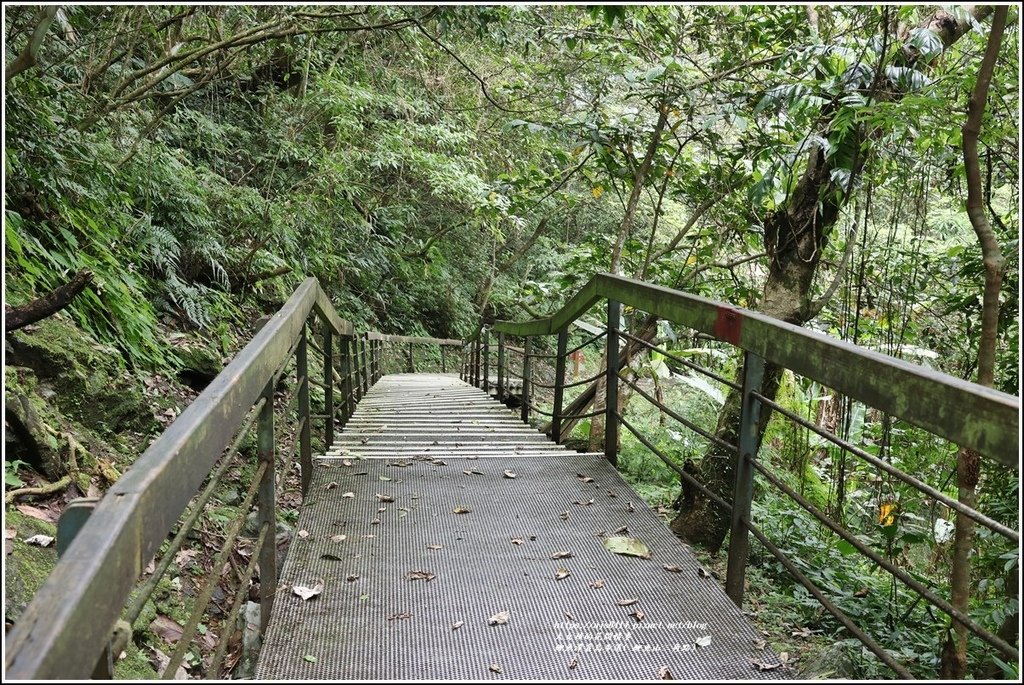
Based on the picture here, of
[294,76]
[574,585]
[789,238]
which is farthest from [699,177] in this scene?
[294,76]

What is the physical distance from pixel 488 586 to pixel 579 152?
4.12 metres

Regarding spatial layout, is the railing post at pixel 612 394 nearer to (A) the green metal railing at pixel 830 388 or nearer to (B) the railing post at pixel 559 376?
(A) the green metal railing at pixel 830 388

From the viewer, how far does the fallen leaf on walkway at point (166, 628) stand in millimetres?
3058

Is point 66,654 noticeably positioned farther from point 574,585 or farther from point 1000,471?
point 1000,471

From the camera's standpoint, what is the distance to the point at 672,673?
2.10 meters

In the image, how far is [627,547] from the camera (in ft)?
9.73

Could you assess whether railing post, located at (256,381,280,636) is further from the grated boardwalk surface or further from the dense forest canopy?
the dense forest canopy

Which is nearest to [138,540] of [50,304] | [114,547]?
[114,547]

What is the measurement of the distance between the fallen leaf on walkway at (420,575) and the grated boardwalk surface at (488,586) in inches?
0.4

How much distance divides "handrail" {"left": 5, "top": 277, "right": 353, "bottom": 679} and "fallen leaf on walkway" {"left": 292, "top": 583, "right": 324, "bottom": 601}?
76cm

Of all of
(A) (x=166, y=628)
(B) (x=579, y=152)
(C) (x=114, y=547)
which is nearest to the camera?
(C) (x=114, y=547)

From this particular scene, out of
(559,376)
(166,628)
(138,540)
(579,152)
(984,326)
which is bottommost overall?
(166,628)

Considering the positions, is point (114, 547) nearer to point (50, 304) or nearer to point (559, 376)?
point (50, 304)

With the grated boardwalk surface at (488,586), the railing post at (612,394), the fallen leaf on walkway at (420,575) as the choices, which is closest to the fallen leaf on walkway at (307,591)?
the grated boardwalk surface at (488,586)
